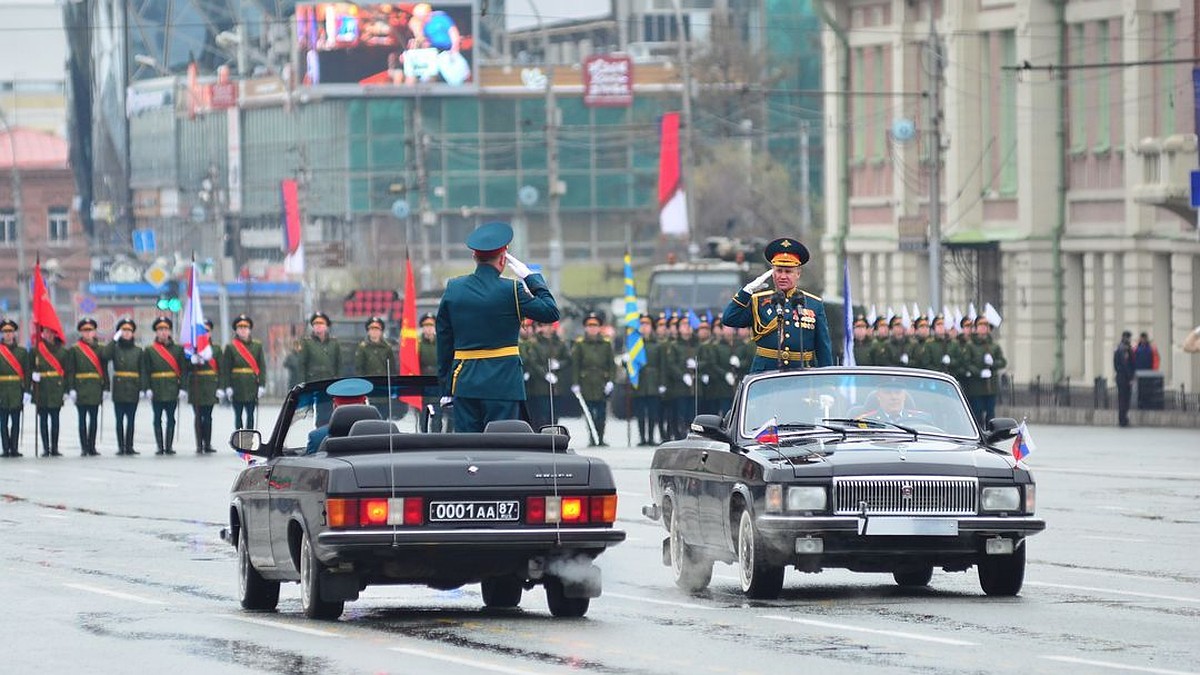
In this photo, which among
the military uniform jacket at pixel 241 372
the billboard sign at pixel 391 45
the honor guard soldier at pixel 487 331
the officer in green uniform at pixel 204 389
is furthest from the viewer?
the billboard sign at pixel 391 45

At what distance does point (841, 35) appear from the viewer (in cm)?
7325

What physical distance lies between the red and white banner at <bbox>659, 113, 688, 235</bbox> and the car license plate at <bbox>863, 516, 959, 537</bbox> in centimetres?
6343

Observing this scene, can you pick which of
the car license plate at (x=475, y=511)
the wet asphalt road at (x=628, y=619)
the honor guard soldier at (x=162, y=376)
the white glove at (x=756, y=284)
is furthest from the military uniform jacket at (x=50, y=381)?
the car license plate at (x=475, y=511)

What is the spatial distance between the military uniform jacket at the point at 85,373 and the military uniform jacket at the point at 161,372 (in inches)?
26.7

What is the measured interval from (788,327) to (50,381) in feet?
69.3

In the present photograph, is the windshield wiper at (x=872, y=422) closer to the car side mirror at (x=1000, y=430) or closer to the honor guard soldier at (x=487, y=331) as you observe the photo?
the car side mirror at (x=1000, y=430)

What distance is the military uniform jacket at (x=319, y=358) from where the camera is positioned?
119ft

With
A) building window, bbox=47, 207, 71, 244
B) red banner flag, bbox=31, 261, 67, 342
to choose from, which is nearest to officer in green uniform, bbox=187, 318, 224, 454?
red banner flag, bbox=31, 261, 67, 342

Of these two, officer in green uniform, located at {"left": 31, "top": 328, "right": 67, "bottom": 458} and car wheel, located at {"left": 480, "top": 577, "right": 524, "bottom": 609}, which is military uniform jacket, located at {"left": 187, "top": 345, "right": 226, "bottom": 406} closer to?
officer in green uniform, located at {"left": 31, "top": 328, "right": 67, "bottom": 458}

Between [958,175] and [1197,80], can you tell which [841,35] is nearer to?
[958,175]

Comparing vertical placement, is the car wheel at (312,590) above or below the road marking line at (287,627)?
above

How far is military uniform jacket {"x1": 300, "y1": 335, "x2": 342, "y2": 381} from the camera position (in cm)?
3622

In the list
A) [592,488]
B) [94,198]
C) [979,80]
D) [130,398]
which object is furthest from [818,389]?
[94,198]

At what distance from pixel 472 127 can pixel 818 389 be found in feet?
327
